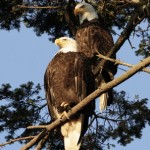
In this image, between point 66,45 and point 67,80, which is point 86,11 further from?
point 67,80

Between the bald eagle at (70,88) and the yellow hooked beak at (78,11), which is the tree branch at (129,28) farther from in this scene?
the yellow hooked beak at (78,11)

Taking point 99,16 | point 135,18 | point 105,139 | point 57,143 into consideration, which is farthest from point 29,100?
point 135,18

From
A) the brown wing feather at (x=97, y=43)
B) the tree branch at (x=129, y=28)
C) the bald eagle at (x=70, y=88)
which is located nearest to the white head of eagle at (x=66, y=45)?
the bald eagle at (x=70, y=88)

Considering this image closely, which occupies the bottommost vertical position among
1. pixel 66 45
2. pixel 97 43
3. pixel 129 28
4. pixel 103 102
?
pixel 129 28

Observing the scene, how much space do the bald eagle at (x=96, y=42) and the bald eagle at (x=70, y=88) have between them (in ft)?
2.20

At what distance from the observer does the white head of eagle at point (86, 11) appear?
317 inches

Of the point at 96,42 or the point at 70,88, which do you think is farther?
the point at 96,42

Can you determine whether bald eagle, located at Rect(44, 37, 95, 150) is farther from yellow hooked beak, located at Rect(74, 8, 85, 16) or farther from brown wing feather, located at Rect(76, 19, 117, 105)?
yellow hooked beak, located at Rect(74, 8, 85, 16)

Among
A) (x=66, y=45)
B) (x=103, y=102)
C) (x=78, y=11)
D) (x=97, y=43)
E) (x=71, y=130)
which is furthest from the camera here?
(x=78, y=11)

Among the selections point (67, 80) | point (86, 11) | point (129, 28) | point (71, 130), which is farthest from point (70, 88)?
point (86, 11)

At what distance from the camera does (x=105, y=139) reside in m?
7.06

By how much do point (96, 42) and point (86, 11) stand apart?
0.77m

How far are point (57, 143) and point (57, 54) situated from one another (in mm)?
1514

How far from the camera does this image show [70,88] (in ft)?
19.5
